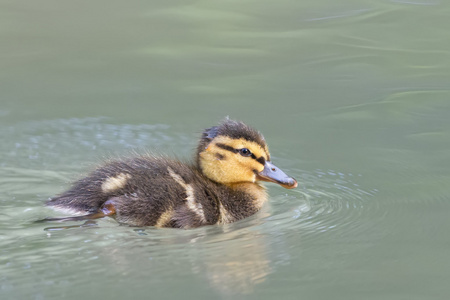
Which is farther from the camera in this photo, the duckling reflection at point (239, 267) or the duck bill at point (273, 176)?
the duck bill at point (273, 176)

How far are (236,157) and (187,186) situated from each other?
270mm

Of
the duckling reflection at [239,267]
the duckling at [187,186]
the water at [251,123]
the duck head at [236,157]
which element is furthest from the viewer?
the duck head at [236,157]

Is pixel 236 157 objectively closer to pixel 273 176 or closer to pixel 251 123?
pixel 273 176

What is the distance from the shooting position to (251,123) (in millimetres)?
4754

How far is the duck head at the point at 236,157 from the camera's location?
12.1 feet

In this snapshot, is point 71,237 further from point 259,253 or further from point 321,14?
point 321,14

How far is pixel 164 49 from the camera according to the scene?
6.25 metres

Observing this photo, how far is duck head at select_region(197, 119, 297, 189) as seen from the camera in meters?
3.69

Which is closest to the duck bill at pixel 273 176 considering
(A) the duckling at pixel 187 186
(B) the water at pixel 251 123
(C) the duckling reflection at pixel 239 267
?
(A) the duckling at pixel 187 186

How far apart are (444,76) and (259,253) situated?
289 centimetres

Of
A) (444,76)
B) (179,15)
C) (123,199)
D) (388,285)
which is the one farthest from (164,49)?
(388,285)

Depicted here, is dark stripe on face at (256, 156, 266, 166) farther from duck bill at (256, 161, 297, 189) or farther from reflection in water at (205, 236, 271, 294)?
reflection in water at (205, 236, 271, 294)

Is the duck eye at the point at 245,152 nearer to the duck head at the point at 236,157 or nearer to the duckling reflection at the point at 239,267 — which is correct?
the duck head at the point at 236,157

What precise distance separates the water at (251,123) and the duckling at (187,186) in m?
0.08
